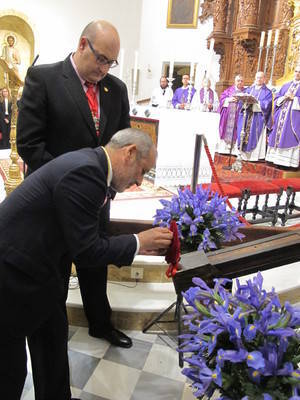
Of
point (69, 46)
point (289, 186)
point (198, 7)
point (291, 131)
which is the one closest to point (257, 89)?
point (291, 131)

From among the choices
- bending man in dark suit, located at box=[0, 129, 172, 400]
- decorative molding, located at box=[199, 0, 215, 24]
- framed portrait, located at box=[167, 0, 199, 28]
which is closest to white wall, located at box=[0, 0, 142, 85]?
framed portrait, located at box=[167, 0, 199, 28]

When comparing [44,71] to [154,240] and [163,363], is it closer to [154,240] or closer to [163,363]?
[154,240]

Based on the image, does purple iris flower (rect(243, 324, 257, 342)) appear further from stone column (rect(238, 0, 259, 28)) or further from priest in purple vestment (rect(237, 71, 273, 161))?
stone column (rect(238, 0, 259, 28))

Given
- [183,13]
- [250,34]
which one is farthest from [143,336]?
[183,13]

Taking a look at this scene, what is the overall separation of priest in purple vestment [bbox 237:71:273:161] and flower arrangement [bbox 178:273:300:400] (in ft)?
22.9

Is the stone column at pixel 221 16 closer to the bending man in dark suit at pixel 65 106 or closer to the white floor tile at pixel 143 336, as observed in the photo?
the bending man in dark suit at pixel 65 106

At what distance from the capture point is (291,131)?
7090 mm

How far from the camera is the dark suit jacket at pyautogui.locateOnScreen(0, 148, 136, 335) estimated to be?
129 centimetres

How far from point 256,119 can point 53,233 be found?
7006 mm

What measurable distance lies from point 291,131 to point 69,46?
23.0 ft

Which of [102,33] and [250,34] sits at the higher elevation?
[250,34]

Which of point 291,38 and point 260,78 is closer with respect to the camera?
point 260,78

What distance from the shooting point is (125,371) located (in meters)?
2.18

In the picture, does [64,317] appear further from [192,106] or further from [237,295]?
[192,106]
